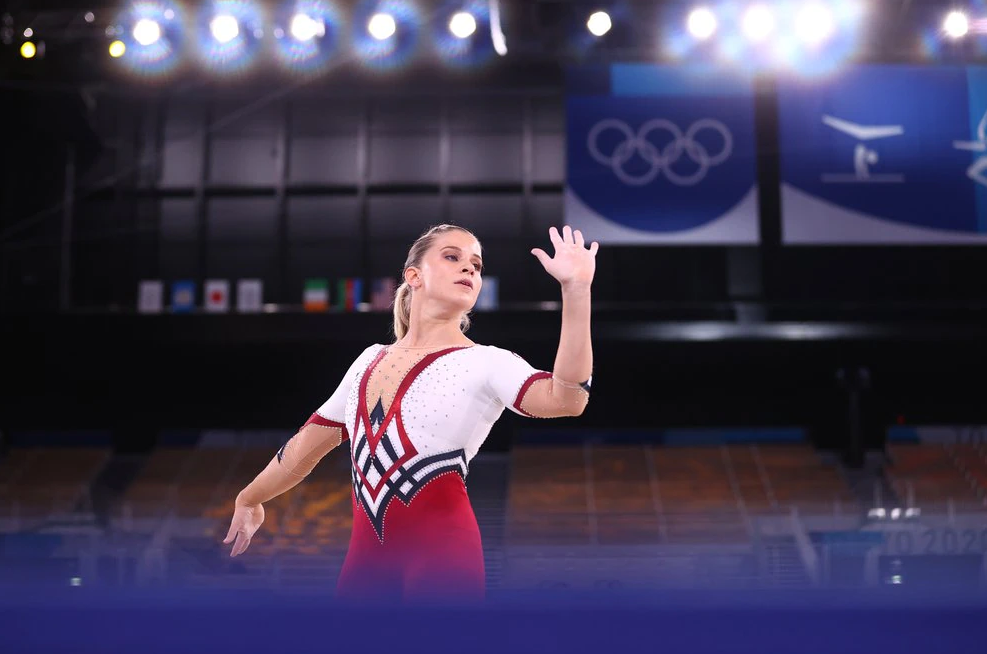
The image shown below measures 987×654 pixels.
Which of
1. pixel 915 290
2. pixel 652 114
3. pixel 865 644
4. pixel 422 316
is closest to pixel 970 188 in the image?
pixel 915 290

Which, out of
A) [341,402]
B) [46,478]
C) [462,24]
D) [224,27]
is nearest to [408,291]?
[341,402]

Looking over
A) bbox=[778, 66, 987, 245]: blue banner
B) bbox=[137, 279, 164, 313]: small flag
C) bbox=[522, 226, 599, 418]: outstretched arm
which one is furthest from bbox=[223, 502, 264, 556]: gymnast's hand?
bbox=[137, 279, 164, 313]: small flag

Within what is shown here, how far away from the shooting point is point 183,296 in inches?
418

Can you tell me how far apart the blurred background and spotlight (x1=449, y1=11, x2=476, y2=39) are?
0.9 inches

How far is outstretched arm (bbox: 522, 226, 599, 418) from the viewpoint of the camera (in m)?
1.90

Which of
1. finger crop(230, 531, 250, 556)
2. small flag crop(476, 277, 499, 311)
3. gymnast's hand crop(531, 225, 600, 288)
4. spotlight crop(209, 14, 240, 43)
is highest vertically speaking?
spotlight crop(209, 14, 240, 43)

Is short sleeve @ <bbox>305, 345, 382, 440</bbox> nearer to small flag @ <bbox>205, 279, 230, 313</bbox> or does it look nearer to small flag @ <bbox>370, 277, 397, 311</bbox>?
small flag @ <bbox>370, 277, 397, 311</bbox>

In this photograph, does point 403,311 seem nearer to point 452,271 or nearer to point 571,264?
point 452,271

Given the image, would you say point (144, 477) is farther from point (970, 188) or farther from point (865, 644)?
point (865, 644)

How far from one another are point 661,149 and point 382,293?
3651 mm

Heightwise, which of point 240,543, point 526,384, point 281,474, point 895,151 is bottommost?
point 240,543

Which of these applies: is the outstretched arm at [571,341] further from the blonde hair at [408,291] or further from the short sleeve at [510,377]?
the blonde hair at [408,291]

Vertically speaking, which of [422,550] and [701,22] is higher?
[701,22]

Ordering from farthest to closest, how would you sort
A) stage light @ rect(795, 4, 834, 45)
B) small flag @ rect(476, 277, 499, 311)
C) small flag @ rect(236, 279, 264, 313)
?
small flag @ rect(236, 279, 264, 313) → small flag @ rect(476, 277, 499, 311) → stage light @ rect(795, 4, 834, 45)
